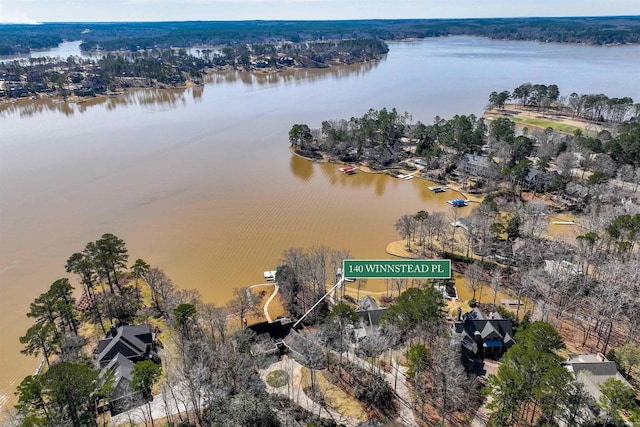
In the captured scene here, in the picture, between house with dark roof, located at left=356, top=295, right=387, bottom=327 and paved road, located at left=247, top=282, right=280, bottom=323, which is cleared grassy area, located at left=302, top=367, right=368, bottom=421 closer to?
house with dark roof, located at left=356, top=295, right=387, bottom=327

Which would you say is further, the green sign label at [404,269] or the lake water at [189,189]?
the lake water at [189,189]

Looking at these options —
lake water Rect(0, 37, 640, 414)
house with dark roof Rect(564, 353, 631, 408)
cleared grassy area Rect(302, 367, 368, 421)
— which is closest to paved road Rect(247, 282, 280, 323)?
lake water Rect(0, 37, 640, 414)

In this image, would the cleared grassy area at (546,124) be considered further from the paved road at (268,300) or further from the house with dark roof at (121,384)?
the house with dark roof at (121,384)

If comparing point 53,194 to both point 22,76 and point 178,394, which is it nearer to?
point 178,394

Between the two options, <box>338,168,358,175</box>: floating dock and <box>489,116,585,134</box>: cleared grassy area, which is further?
<box>489,116,585,134</box>: cleared grassy area

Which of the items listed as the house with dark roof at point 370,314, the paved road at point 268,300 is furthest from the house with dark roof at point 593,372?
the paved road at point 268,300

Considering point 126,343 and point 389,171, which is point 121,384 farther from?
point 389,171

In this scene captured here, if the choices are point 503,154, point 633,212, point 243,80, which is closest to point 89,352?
point 633,212
